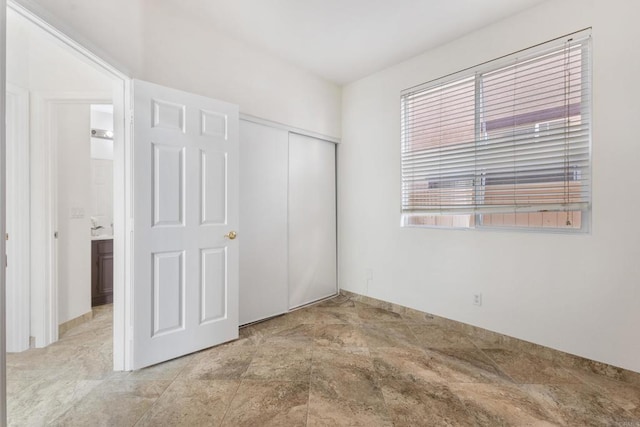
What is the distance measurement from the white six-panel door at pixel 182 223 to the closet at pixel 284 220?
1.23 ft

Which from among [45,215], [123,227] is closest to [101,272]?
[45,215]

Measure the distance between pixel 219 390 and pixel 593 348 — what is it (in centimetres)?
260

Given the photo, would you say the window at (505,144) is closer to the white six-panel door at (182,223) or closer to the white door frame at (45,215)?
the white six-panel door at (182,223)

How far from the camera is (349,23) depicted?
252 centimetres

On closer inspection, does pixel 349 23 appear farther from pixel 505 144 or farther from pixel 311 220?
pixel 311 220

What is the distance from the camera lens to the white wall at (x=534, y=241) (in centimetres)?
A: 193

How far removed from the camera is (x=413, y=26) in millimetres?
2549

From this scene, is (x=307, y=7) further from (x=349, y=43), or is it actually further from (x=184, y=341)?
(x=184, y=341)

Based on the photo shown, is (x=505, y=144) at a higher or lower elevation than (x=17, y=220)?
higher

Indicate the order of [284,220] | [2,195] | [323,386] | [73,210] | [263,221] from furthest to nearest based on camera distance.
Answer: [284,220], [263,221], [73,210], [323,386], [2,195]

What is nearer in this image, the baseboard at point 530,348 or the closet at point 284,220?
the baseboard at point 530,348

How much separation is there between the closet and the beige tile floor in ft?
2.06

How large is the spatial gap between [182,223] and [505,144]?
108 inches

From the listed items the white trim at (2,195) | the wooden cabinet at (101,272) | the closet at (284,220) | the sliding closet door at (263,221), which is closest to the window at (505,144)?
the closet at (284,220)
